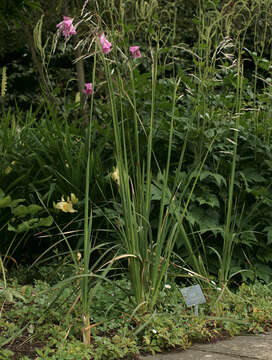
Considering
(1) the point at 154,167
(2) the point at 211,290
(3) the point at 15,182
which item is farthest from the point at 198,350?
(3) the point at 15,182

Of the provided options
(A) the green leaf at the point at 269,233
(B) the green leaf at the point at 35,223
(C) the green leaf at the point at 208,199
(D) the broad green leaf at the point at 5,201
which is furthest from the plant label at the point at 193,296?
(D) the broad green leaf at the point at 5,201

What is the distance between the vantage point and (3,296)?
3043 mm

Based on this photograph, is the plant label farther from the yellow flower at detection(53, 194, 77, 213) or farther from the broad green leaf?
the broad green leaf

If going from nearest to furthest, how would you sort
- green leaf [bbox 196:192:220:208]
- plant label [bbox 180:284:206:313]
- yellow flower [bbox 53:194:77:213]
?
plant label [bbox 180:284:206:313], green leaf [bbox 196:192:220:208], yellow flower [bbox 53:194:77:213]

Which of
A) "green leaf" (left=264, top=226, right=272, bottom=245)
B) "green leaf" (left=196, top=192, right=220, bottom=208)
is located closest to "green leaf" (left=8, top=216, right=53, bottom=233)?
"green leaf" (left=196, top=192, right=220, bottom=208)

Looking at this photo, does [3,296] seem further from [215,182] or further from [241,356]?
[215,182]

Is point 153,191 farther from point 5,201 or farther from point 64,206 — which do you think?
point 5,201

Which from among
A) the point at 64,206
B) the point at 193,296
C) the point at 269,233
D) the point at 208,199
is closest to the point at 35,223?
the point at 64,206

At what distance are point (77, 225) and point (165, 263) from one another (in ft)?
4.23

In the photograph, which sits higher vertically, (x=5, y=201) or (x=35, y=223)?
(x=5, y=201)

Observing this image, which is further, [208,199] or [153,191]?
[208,199]

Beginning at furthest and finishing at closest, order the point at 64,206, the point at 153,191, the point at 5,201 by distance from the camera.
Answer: the point at 64,206 < the point at 5,201 < the point at 153,191

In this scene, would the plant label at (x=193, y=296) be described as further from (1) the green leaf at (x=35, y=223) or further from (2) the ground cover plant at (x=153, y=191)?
(1) the green leaf at (x=35, y=223)

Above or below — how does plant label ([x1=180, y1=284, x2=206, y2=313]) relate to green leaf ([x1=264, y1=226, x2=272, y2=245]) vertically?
above
